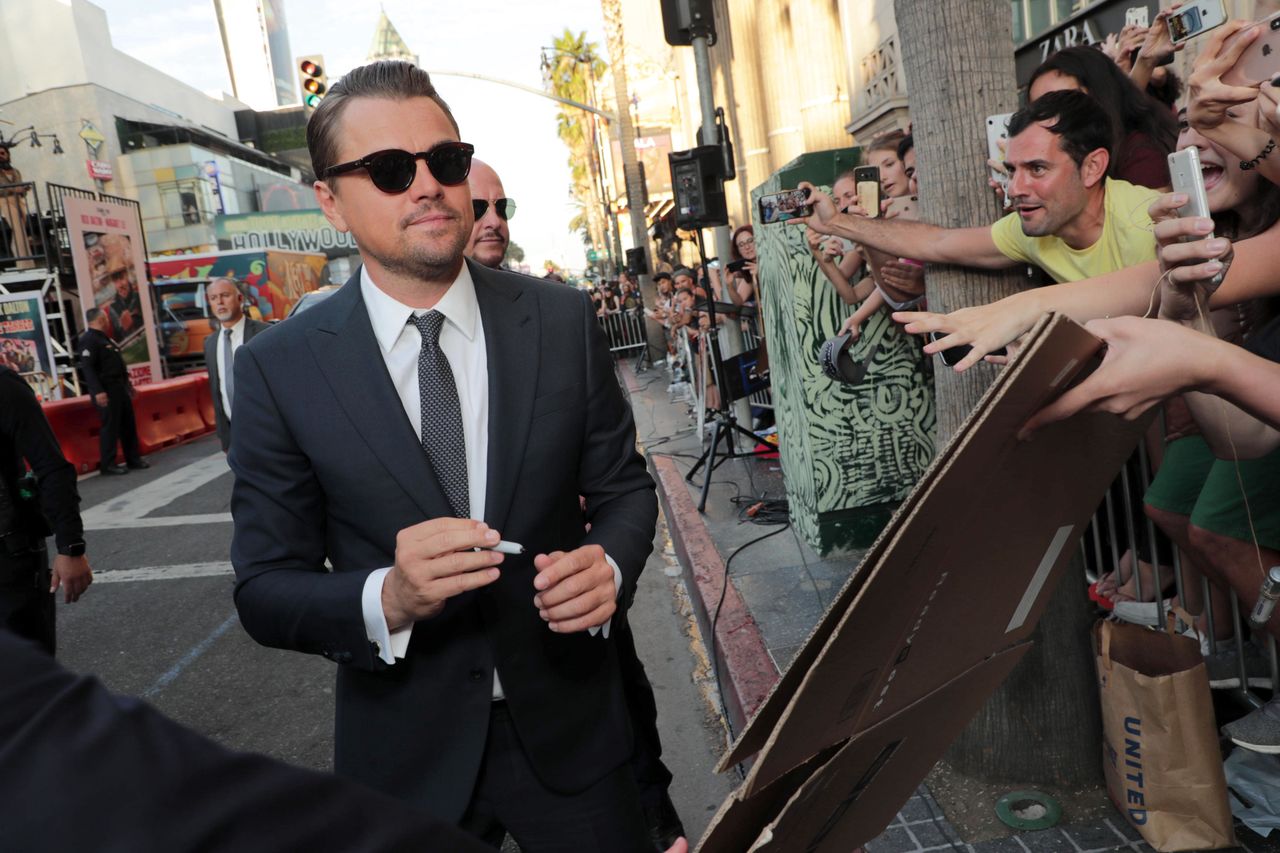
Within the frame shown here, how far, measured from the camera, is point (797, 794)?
1063 millimetres

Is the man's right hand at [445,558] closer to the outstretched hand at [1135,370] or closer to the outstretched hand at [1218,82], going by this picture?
Answer: the outstretched hand at [1135,370]

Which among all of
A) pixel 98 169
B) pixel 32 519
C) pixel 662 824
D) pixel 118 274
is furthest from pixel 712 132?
pixel 98 169

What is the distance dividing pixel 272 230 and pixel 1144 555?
52.4 m

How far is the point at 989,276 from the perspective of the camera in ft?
10.8

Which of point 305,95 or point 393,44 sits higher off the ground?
point 393,44

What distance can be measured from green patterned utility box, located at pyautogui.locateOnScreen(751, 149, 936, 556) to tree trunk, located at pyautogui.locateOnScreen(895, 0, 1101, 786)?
247cm

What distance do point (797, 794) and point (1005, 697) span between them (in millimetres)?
2470

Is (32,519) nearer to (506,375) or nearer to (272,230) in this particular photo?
(506,375)

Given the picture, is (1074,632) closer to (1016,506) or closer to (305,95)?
(1016,506)

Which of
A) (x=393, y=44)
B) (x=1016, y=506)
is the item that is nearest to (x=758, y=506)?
(x=1016, y=506)

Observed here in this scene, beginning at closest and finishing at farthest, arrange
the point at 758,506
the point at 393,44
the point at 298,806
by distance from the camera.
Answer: the point at 298,806 < the point at 758,506 < the point at 393,44

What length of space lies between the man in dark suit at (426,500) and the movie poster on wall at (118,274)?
18.9 m

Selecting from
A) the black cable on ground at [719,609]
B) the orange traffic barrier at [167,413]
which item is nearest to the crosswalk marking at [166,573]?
A: the black cable on ground at [719,609]

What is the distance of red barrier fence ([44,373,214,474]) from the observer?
1331 centimetres
